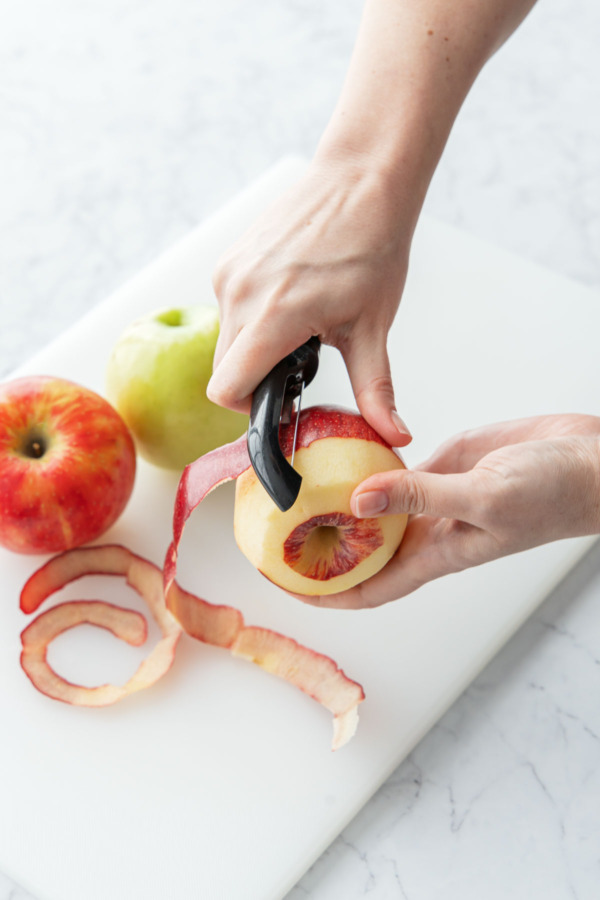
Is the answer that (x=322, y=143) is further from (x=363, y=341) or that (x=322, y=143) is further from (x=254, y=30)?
(x=254, y=30)

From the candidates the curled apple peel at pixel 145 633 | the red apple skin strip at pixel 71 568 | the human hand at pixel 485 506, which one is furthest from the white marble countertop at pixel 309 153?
the red apple skin strip at pixel 71 568

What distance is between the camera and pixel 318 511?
1.04m

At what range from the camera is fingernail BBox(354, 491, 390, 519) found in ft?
3.23

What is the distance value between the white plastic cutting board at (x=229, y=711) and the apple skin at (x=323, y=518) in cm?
23

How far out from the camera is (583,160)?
7.04 ft

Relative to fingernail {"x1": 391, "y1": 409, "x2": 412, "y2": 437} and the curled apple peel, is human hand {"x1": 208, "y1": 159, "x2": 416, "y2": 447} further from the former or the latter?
the curled apple peel

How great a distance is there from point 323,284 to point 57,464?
0.44 meters

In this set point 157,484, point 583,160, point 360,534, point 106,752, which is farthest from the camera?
point 583,160

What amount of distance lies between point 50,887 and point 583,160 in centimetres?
186

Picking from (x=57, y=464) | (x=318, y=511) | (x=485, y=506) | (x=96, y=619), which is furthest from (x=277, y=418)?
(x=96, y=619)

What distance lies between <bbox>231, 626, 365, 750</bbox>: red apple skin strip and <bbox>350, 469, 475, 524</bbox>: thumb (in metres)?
0.34

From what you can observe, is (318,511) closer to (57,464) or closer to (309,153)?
(57,464)

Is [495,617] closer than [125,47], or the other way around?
[495,617]

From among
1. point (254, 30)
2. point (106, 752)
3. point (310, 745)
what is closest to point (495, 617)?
point (310, 745)
